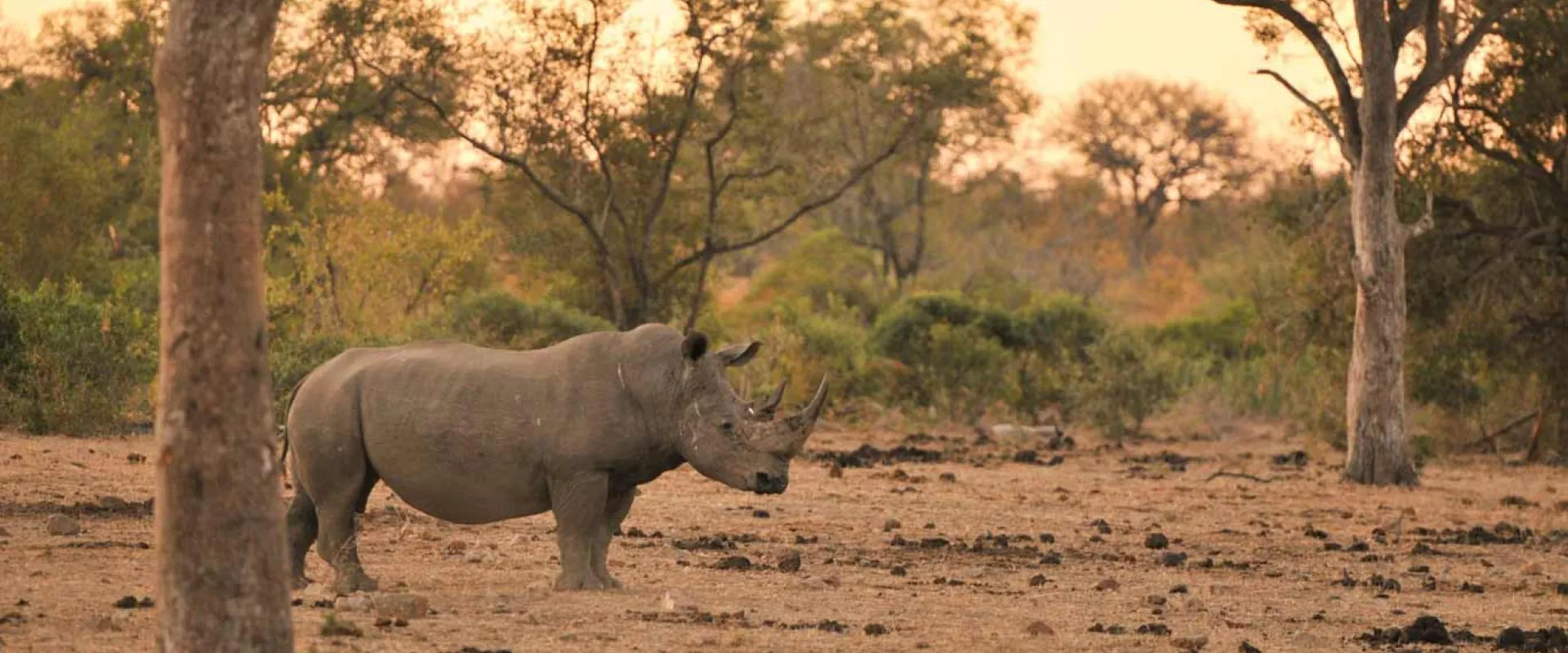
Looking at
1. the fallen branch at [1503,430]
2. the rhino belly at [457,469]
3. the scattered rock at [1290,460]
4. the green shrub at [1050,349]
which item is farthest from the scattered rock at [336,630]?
the green shrub at [1050,349]

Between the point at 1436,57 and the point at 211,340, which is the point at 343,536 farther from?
the point at 1436,57

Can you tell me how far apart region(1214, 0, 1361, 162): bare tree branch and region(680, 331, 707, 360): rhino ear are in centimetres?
1228

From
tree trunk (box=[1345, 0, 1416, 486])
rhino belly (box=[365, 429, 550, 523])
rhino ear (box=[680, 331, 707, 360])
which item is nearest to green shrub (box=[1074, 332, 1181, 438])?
tree trunk (box=[1345, 0, 1416, 486])

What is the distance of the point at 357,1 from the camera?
88.5ft

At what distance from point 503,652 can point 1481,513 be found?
1301 centimetres

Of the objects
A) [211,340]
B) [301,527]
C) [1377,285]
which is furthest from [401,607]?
[1377,285]

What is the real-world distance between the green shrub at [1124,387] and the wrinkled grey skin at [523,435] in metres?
18.9

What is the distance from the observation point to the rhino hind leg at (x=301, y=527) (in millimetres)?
11102

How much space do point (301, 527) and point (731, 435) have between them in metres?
2.20

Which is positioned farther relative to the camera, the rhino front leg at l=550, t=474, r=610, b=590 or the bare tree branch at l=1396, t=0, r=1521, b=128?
the bare tree branch at l=1396, t=0, r=1521, b=128

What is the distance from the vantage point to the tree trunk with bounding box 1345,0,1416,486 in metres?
21.8

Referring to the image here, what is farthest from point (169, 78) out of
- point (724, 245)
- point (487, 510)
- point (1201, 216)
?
point (1201, 216)

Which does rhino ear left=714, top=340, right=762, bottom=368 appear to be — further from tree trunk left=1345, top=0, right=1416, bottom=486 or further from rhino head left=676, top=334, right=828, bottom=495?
tree trunk left=1345, top=0, right=1416, bottom=486

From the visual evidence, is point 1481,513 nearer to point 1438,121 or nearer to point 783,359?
point 1438,121
